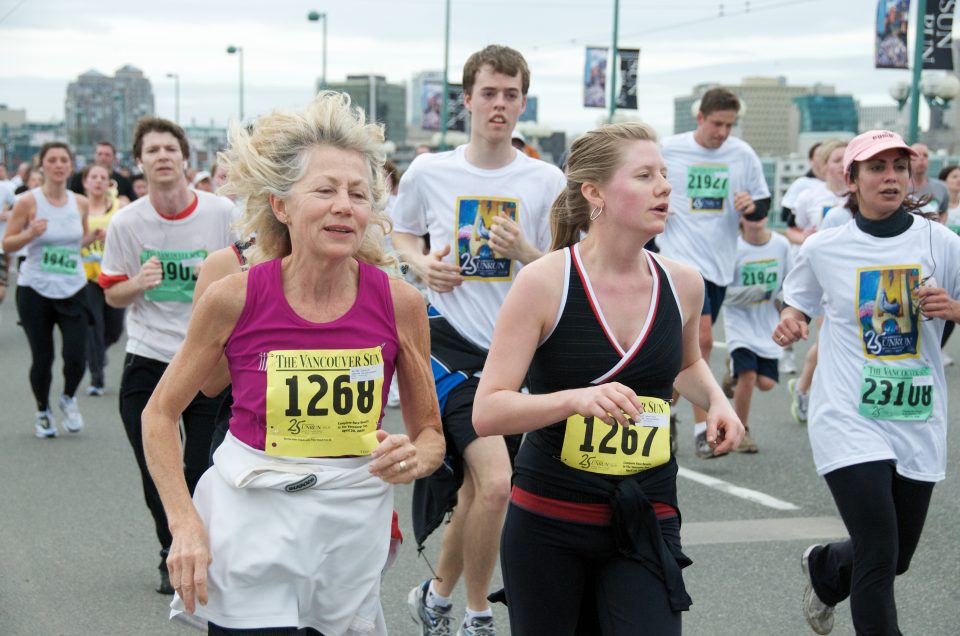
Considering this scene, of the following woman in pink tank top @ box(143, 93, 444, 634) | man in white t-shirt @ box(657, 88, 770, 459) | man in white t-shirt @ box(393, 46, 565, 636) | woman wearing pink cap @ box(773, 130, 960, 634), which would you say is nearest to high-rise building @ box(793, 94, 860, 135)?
man in white t-shirt @ box(657, 88, 770, 459)

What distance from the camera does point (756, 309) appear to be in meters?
9.40

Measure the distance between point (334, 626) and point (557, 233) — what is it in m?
1.36

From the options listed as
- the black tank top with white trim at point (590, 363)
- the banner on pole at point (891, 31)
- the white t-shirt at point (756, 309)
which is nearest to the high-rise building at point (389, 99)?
the banner on pole at point (891, 31)

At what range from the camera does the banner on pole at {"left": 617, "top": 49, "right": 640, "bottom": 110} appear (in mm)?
39719

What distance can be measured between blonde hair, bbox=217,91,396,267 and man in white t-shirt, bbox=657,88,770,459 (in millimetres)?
5295

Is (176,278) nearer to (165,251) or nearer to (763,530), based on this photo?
(165,251)

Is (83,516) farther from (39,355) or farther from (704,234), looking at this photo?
(704,234)

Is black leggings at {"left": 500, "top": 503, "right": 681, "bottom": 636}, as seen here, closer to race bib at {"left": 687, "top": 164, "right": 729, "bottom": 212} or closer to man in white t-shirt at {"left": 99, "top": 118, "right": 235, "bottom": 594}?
man in white t-shirt at {"left": 99, "top": 118, "right": 235, "bottom": 594}

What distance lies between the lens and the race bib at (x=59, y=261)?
983 cm

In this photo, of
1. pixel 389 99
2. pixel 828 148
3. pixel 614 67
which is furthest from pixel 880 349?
pixel 389 99

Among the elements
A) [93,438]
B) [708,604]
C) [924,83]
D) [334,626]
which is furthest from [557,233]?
[924,83]

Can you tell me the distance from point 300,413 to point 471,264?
2.39 metres

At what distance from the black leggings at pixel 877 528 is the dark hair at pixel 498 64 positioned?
7.39 ft

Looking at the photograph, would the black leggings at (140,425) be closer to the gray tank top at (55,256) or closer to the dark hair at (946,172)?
the gray tank top at (55,256)
